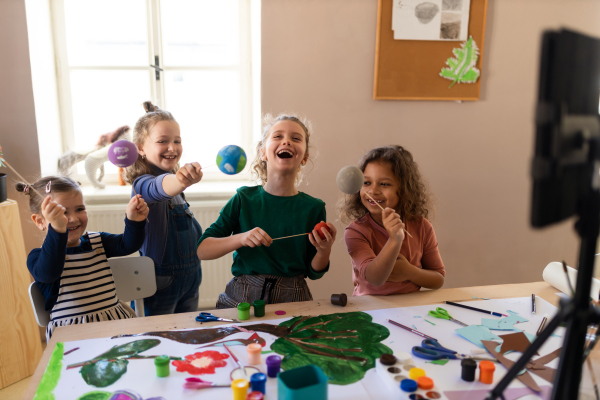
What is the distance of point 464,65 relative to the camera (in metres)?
2.66

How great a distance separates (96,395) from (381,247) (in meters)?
1.11

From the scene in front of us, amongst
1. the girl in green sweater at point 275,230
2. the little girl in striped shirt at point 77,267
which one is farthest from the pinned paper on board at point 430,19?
the little girl in striped shirt at point 77,267

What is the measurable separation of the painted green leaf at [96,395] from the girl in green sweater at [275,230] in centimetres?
63

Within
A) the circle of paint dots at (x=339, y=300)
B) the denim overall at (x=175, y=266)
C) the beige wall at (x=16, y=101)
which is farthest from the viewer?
the beige wall at (x=16, y=101)

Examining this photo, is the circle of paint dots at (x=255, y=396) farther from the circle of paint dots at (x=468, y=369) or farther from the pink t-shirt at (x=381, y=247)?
the pink t-shirt at (x=381, y=247)

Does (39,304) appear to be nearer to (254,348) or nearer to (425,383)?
(254,348)

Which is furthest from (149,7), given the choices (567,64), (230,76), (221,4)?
(567,64)

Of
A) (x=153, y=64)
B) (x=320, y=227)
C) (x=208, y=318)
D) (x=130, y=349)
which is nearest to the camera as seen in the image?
(x=130, y=349)

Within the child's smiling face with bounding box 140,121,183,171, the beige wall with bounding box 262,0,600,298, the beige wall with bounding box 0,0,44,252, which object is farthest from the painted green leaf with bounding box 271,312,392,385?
the beige wall with bounding box 0,0,44,252

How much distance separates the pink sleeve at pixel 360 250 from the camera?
156 cm

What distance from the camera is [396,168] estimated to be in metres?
1.72

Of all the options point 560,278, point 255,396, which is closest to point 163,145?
point 255,396

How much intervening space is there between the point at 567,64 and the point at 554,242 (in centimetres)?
285

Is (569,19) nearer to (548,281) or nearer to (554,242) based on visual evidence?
(554,242)
